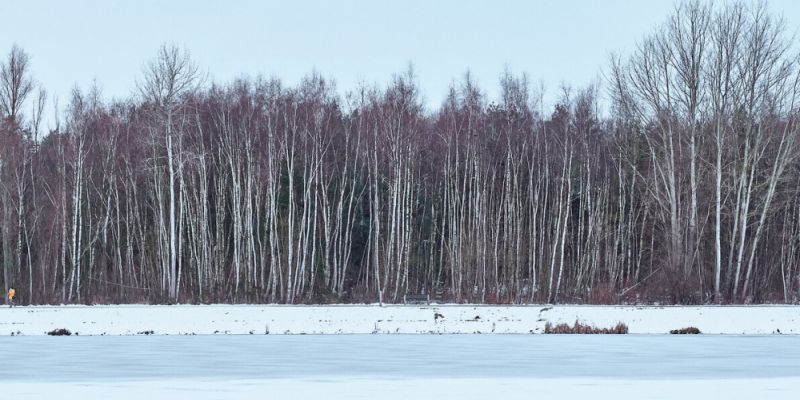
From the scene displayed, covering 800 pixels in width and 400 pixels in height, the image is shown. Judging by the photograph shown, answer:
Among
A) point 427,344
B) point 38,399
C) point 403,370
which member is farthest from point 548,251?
point 38,399

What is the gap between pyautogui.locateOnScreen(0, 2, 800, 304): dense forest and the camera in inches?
1674

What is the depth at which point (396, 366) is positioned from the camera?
17.3m

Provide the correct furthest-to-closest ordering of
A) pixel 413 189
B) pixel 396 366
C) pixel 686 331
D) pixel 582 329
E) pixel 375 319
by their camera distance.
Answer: pixel 413 189 < pixel 375 319 < pixel 686 331 < pixel 582 329 < pixel 396 366

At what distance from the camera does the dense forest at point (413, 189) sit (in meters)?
42.5

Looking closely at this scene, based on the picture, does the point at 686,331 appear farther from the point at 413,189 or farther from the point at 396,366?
the point at 413,189

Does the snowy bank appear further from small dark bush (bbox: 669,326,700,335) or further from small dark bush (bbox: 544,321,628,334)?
small dark bush (bbox: 669,326,700,335)

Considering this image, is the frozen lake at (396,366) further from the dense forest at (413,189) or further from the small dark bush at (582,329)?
the dense forest at (413,189)

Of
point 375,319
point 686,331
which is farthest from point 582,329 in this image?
point 375,319

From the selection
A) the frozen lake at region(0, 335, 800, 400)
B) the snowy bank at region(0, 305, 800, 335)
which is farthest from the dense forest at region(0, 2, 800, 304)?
the frozen lake at region(0, 335, 800, 400)

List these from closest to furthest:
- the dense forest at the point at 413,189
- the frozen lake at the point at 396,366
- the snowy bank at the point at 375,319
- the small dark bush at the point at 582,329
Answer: the frozen lake at the point at 396,366 < the small dark bush at the point at 582,329 < the snowy bank at the point at 375,319 < the dense forest at the point at 413,189

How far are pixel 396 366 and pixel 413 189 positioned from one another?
36604mm

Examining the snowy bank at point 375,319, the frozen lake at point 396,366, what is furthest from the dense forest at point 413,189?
the frozen lake at point 396,366

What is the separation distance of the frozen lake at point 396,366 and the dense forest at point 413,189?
51.9ft

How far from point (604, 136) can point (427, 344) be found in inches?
1618
